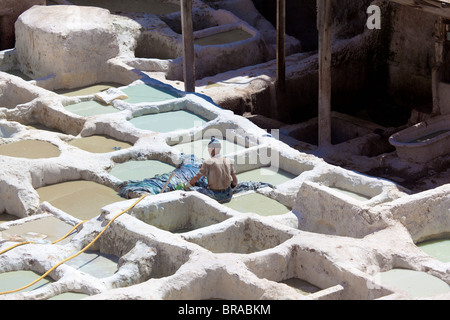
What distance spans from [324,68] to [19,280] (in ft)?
25.1

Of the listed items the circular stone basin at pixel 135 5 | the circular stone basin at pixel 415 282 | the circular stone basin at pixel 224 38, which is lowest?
the circular stone basin at pixel 224 38

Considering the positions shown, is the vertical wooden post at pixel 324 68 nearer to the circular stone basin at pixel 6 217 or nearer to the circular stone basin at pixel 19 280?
the circular stone basin at pixel 6 217

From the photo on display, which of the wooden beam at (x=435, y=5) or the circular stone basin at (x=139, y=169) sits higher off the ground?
the wooden beam at (x=435, y=5)

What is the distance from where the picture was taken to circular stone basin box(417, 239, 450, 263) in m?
11.2

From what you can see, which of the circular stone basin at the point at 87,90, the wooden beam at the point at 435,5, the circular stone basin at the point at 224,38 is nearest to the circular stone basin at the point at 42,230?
the circular stone basin at the point at 87,90

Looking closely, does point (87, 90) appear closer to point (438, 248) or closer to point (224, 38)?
point (224, 38)

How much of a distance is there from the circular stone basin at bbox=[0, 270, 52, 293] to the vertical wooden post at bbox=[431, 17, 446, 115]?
9082 millimetres

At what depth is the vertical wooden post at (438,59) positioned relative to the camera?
17.0m

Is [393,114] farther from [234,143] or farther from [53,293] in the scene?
[53,293]

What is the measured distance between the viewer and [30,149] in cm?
1436

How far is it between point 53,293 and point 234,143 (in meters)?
5.15

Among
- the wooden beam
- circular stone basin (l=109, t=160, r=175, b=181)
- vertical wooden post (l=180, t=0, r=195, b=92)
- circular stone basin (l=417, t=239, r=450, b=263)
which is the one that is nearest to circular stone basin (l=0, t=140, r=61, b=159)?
circular stone basin (l=109, t=160, r=175, b=181)

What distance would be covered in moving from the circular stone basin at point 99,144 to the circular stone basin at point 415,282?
5545 mm

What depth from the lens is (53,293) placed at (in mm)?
10266
